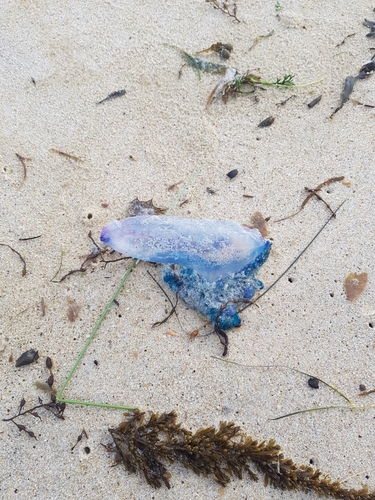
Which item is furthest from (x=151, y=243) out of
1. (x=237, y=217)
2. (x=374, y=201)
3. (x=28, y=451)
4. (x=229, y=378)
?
(x=374, y=201)

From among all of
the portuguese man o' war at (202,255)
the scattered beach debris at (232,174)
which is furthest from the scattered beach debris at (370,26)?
the portuguese man o' war at (202,255)

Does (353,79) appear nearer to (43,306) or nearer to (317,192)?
(317,192)

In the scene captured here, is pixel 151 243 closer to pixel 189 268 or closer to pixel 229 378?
pixel 189 268

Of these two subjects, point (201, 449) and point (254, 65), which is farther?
point (254, 65)

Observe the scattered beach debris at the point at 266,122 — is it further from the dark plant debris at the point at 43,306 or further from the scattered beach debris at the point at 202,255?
the dark plant debris at the point at 43,306

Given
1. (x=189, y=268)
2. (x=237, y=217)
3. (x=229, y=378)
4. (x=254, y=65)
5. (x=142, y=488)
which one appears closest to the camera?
(x=142, y=488)

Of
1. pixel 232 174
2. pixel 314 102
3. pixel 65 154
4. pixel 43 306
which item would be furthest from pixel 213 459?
pixel 314 102

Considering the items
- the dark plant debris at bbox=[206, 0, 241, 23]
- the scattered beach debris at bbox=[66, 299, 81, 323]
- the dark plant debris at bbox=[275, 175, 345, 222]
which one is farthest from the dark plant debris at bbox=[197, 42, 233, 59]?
the scattered beach debris at bbox=[66, 299, 81, 323]
